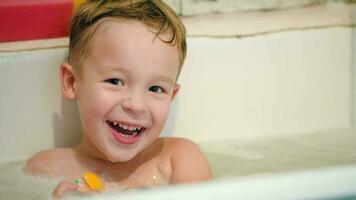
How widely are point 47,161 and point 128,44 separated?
342 mm

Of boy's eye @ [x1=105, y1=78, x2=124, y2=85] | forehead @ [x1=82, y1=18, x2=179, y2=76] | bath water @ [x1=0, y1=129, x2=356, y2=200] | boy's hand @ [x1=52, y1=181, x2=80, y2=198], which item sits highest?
forehead @ [x1=82, y1=18, x2=179, y2=76]

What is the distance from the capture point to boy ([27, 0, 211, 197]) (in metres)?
1.08

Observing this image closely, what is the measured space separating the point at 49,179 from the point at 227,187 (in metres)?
0.64

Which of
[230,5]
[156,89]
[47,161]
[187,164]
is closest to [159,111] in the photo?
[156,89]

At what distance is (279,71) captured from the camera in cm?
148

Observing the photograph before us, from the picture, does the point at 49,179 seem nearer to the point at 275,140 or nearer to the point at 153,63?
the point at 153,63

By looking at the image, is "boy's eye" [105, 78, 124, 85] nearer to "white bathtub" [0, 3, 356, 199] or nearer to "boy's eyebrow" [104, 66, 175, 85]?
"boy's eyebrow" [104, 66, 175, 85]

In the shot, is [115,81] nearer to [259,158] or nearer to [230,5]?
[259,158]

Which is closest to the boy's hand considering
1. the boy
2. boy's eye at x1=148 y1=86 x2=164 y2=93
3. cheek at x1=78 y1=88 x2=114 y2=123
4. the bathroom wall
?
the boy

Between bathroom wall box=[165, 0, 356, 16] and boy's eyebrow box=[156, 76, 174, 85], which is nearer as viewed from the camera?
boy's eyebrow box=[156, 76, 174, 85]

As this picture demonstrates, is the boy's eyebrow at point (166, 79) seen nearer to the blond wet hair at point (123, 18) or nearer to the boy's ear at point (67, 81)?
the blond wet hair at point (123, 18)

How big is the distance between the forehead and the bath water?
1.02 feet

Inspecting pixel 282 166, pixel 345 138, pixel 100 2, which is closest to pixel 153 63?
pixel 100 2

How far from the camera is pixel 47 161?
123cm
